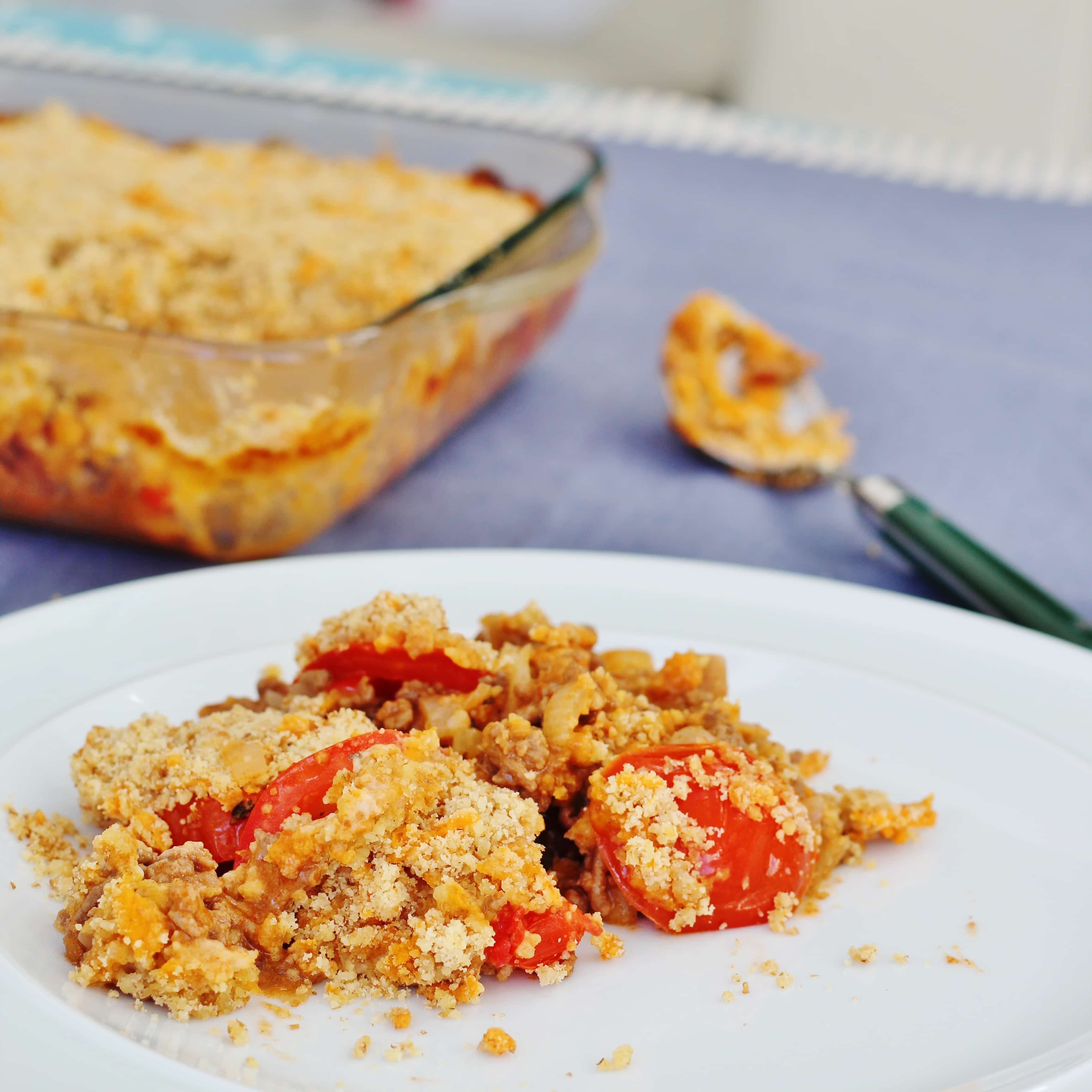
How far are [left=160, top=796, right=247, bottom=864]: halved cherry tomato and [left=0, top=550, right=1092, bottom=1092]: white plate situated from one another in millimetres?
85

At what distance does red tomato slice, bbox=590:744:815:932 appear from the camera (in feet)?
2.56

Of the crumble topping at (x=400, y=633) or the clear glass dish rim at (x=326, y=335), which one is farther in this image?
the clear glass dish rim at (x=326, y=335)

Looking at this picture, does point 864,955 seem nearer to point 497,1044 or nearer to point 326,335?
point 497,1044

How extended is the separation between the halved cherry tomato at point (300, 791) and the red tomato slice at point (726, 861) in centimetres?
14

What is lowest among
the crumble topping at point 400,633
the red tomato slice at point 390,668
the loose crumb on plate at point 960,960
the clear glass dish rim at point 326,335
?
the loose crumb on plate at point 960,960

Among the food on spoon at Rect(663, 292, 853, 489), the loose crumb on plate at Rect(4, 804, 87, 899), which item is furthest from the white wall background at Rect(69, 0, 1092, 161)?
the loose crumb on plate at Rect(4, 804, 87, 899)

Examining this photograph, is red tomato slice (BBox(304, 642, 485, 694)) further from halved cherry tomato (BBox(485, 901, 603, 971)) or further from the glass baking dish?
the glass baking dish

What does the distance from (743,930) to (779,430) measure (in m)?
0.86

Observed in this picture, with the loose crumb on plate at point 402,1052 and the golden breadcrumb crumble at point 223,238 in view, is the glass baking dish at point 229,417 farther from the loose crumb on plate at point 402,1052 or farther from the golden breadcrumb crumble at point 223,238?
the loose crumb on plate at point 402,1052

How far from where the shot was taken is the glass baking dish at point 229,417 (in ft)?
3.71

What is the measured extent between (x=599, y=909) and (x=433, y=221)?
3.36 ft

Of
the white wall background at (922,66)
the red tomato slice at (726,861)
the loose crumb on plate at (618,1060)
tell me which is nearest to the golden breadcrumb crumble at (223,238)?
the red tomato slice at (726,861)

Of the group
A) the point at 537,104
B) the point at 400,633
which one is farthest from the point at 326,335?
the point at 537,104

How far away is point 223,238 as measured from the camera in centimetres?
142
